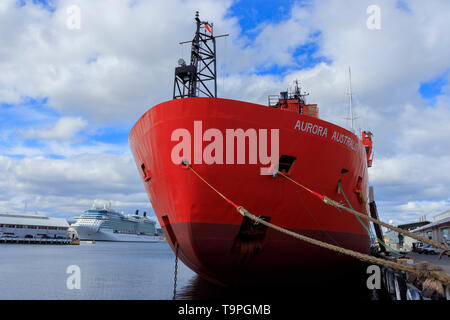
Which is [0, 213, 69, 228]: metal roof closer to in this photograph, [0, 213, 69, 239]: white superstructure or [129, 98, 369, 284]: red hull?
[0, 213, 69, 239]: white superstructure

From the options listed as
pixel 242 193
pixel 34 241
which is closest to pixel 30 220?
pixel 34 241

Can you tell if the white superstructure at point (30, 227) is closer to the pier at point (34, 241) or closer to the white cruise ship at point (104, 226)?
the pier at point (34, 241)

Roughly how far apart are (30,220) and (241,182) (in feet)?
267

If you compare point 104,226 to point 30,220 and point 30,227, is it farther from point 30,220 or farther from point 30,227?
point 30,227

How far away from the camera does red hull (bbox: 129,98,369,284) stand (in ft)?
26.8

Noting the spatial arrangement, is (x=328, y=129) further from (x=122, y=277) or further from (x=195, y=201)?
(x=122, y=277)

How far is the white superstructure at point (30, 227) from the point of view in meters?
70.5

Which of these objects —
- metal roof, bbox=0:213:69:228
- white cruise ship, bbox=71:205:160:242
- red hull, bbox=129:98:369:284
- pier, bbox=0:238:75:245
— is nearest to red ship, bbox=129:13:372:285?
red hull, bbox=129:98:369:284

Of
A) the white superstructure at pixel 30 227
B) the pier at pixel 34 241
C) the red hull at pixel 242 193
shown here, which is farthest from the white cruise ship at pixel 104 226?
the red hull at pixel 242 193

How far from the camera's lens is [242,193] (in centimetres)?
825

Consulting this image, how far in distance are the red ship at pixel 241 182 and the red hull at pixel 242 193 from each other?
0.03 meters

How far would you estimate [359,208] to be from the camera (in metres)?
11.4

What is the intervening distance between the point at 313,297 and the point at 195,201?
4970 millimetres
